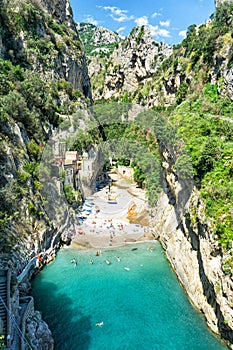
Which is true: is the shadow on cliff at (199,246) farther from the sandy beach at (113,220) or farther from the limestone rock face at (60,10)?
the limestone rock face at (60,10)

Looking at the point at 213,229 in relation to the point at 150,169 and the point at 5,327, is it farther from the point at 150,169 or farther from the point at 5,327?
the point at 150,169

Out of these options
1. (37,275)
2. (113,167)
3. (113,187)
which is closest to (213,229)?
(37,275)

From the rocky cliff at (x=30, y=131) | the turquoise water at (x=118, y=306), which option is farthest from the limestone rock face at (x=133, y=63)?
the turquoise water at (x=118, y=306)

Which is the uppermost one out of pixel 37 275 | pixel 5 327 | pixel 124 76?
pixel 124 76

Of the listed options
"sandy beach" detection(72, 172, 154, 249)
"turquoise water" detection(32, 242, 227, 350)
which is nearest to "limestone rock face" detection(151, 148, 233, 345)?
"turquoise water" detection(32, 242, 227, 350)

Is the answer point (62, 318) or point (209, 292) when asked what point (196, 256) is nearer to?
point (209, 292)
